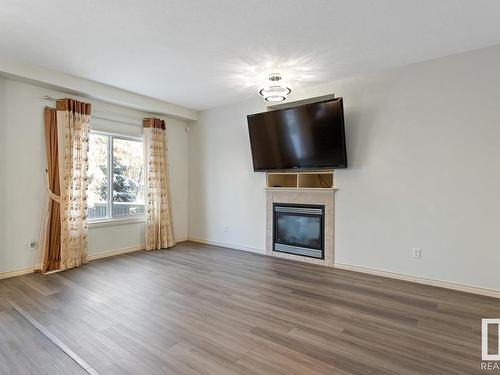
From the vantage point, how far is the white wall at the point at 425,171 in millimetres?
3076

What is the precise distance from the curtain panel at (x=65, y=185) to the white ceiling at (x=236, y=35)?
2.28 ft

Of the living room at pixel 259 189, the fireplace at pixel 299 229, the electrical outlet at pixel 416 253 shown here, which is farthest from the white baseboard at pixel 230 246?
the electrical outlet at pixel 416 253

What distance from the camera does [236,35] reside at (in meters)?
2.81

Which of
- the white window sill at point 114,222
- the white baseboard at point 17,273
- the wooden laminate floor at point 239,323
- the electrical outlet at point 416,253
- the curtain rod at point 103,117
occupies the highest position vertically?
the curtain rod at point 103,117

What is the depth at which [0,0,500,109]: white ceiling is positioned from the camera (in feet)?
7.77

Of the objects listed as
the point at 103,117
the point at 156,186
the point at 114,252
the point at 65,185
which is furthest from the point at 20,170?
the point at 156,186

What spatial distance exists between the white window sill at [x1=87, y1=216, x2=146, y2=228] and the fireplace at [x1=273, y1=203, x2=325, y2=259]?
2.54 metres

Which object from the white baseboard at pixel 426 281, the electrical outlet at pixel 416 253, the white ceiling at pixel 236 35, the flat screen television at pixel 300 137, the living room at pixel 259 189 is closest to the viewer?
the living room at pixel 259 189

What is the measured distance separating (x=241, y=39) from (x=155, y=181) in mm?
3223

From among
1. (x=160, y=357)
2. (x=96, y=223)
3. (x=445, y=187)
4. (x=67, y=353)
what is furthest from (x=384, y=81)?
(x=96, y=223)

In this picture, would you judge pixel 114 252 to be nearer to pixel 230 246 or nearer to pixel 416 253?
pixel 230 246

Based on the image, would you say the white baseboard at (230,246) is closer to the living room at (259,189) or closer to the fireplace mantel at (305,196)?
the living room at (259,189)

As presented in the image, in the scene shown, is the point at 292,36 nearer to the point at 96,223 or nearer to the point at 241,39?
the point at 241,39

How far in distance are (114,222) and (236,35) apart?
3.67 m
